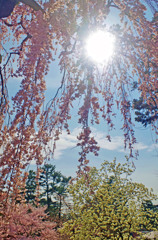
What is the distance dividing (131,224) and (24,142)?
8.91 m

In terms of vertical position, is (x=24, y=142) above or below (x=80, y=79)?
below

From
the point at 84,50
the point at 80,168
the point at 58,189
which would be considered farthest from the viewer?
the point at 58,189

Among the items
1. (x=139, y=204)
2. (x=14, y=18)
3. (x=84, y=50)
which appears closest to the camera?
(x=84, y=50)

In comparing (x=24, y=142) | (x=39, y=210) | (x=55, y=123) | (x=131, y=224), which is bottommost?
(x=131, y=224)

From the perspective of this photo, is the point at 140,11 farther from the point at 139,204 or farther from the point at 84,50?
the point at 139,204

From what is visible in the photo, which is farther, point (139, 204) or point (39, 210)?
point (139, 204)

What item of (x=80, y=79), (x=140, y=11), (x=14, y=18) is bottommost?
(x=80, y=79)

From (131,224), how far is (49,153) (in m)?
8.67

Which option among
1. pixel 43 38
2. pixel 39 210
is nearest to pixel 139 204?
pixel 39 210

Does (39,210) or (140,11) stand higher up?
(140,11)

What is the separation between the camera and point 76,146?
183 cm

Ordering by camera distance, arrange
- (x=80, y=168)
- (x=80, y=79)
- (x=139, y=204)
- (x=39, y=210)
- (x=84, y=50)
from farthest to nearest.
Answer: (x=139, y=204) → (x=39, y=210) → (x=84, y=50) → (x=80, y=79) → (x=80, y=168)

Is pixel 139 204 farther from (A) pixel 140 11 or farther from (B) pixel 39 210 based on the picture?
(A) pixel 140 11

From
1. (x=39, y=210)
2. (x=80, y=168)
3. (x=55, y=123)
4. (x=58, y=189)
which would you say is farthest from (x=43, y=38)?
(x=58, y=189)
